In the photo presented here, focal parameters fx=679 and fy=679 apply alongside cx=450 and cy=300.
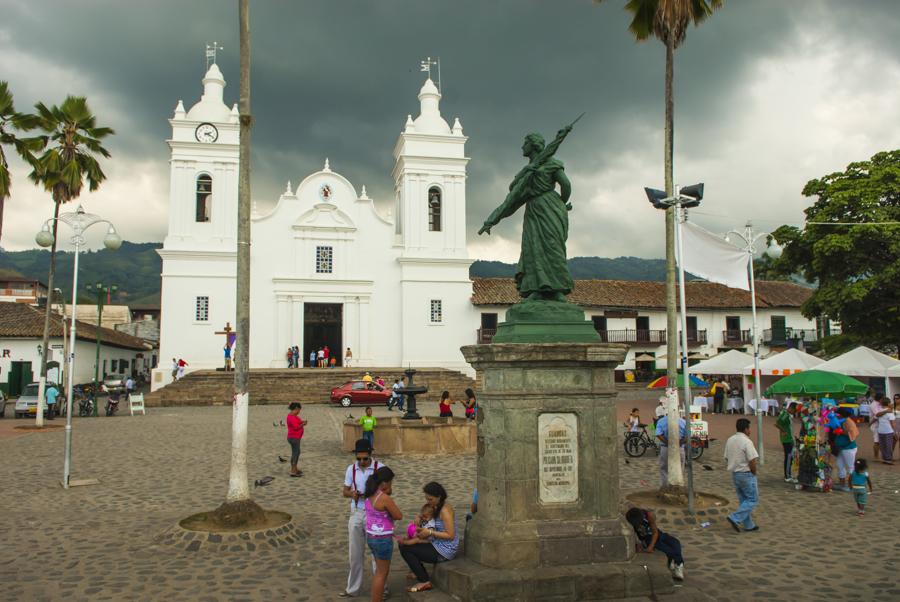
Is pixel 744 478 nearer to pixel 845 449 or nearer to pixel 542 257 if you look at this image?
pixel 845 449

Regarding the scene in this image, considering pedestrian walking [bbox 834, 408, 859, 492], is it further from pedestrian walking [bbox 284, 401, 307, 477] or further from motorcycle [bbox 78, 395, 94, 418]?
motorcycle [bbox 78, 395, 94, 418]

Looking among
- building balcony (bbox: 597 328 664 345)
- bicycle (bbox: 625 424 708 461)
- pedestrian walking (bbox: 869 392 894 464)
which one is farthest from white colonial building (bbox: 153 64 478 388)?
pedestrian walking (bbox: 869 392 894 464)

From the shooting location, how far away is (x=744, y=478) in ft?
26.1

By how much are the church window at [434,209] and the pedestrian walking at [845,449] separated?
26819mm

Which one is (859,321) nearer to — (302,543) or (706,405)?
(706,405)

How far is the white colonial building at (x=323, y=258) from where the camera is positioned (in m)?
32.7

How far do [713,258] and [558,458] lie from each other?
6091 millimetres

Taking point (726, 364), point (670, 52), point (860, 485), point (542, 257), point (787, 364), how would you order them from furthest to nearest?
point (726, 364) → point (787, 364) → point (670, 52) → point (860, 485) → point (542, 257)

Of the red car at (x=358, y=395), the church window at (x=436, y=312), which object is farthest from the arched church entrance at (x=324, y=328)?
the red car at (x=358, y=395)

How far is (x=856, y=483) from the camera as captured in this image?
885cm

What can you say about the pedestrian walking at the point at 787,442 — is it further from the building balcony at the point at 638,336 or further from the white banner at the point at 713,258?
the building balcony at the point at 638,336

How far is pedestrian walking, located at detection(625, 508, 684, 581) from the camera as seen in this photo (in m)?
6.09

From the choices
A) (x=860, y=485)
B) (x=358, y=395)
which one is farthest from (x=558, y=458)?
(x=358, y=395)

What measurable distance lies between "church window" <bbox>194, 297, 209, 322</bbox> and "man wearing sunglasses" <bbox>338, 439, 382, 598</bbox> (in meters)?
28.5
